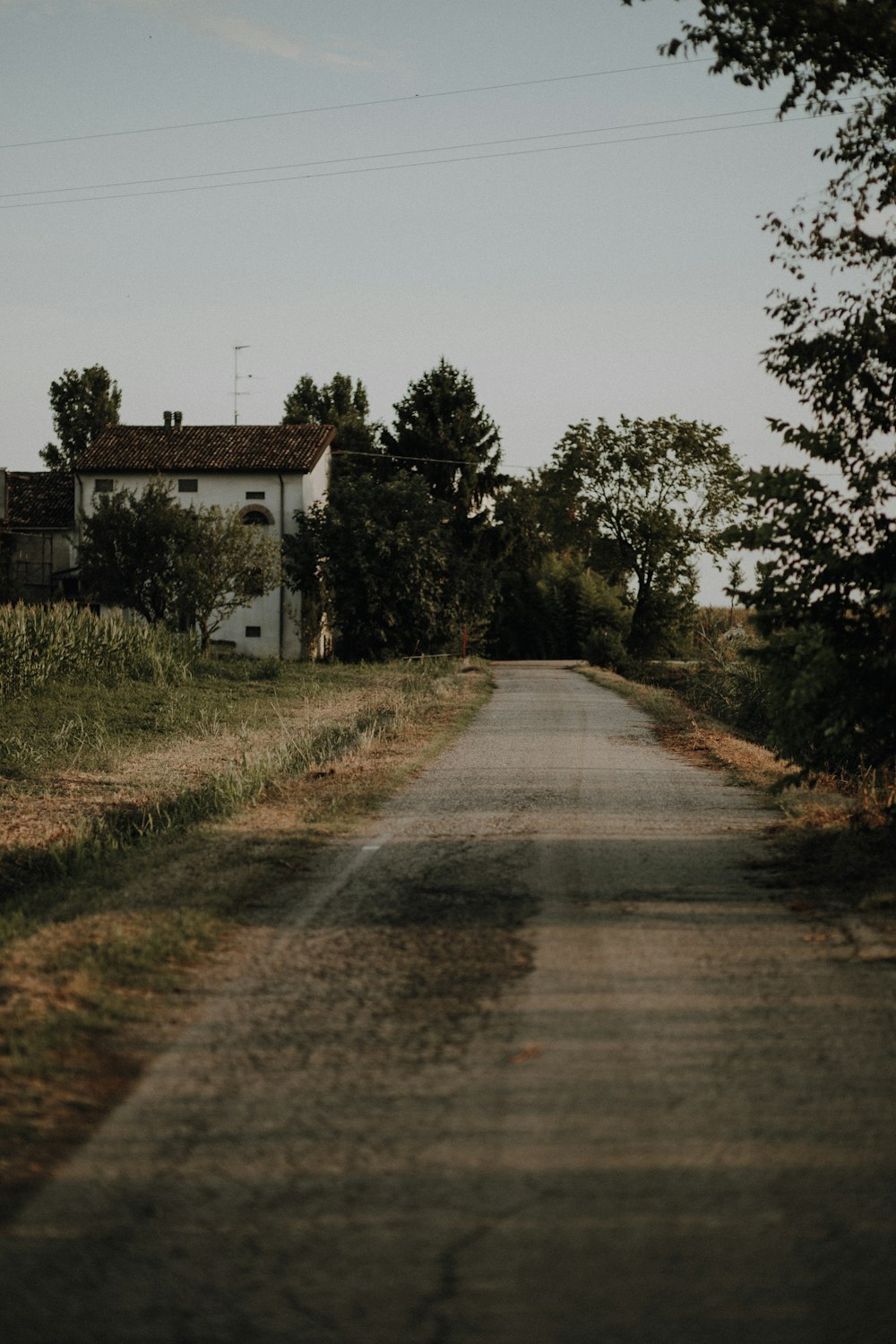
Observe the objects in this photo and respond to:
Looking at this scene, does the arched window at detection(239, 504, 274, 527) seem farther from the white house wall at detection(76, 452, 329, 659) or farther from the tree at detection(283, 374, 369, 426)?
the tree at detection(283, 374, 369, 426)

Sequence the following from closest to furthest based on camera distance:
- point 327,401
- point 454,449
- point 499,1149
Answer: point 499,1149 → point 454,449 → point 327,401

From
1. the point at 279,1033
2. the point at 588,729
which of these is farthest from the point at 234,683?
the point at 279,1033

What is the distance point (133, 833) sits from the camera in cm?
1183

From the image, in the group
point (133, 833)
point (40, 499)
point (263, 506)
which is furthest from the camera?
point (40, 499)

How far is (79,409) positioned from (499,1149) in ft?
234

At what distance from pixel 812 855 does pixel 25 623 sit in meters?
19.0

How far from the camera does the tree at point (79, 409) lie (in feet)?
230

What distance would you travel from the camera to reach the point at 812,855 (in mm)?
8703

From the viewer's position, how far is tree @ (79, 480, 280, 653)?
3694cm

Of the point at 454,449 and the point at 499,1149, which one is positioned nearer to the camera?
the point at 499,1149

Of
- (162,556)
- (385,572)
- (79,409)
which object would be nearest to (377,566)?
(385,572)

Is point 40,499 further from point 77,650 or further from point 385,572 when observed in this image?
point 77,650

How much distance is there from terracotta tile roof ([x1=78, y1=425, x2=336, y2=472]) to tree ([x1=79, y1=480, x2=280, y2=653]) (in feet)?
39.1

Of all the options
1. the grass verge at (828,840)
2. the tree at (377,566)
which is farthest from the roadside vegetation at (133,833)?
the tree at (377,566)
